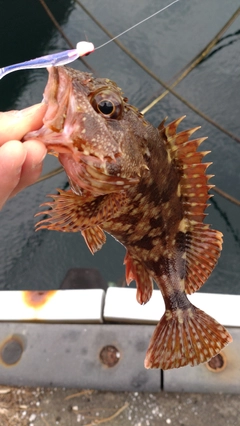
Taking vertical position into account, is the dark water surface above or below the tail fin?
above

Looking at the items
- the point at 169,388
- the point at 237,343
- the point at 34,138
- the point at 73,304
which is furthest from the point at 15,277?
the point at 34,138

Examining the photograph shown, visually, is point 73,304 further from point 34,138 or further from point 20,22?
point 20,22

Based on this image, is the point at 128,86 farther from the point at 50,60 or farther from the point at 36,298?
the point at 50,60

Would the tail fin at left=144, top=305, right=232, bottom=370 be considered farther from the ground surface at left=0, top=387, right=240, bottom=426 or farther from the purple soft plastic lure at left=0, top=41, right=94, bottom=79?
the purple soft plastic lure at left=0, top=41, right=94, bottom=79

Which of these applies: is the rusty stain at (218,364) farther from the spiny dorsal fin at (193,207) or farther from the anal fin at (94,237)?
the anal fin at (94,237)

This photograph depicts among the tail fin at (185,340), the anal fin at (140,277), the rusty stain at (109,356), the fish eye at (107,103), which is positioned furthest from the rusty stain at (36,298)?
the fish eye at (107,103)

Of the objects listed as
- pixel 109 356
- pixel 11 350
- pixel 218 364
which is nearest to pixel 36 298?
pixel 11 350

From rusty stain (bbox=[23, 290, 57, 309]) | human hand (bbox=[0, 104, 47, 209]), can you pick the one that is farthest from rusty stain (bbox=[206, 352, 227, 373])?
human hand (bbox=[0, 104, 47, 209])
